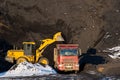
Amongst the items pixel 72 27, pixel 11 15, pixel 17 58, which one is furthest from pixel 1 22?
pixel 17 58

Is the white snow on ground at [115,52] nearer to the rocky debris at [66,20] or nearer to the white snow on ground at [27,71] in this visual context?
the rocky debris at [66,20]

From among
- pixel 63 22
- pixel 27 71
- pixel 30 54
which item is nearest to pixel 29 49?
pixel 30 54

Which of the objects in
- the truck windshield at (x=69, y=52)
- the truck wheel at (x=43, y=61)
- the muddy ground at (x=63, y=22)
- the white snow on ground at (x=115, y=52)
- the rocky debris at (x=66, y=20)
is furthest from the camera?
the rocky debris at (x=66, y=20)

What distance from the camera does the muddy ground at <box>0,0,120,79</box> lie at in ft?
154

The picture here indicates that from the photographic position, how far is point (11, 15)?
5091cm

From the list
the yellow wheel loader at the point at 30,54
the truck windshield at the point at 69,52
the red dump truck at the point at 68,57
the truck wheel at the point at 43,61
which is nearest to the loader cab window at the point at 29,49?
the yellow wheel loader at the point at 30,54

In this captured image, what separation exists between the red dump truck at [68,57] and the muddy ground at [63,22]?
45.2 feet

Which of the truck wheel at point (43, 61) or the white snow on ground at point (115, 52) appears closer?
the truck wheel at point (43, 61)

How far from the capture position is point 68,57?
31.3 meters

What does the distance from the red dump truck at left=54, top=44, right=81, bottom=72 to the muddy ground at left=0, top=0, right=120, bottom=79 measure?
13791 mm

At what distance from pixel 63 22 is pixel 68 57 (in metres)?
18.7

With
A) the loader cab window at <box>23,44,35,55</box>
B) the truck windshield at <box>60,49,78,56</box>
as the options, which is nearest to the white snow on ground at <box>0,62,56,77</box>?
the truck windshield at <box>60,49,78,56</box>

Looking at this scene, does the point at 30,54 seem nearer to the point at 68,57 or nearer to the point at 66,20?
the point at 68,57

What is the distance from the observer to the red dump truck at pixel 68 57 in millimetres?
31078
